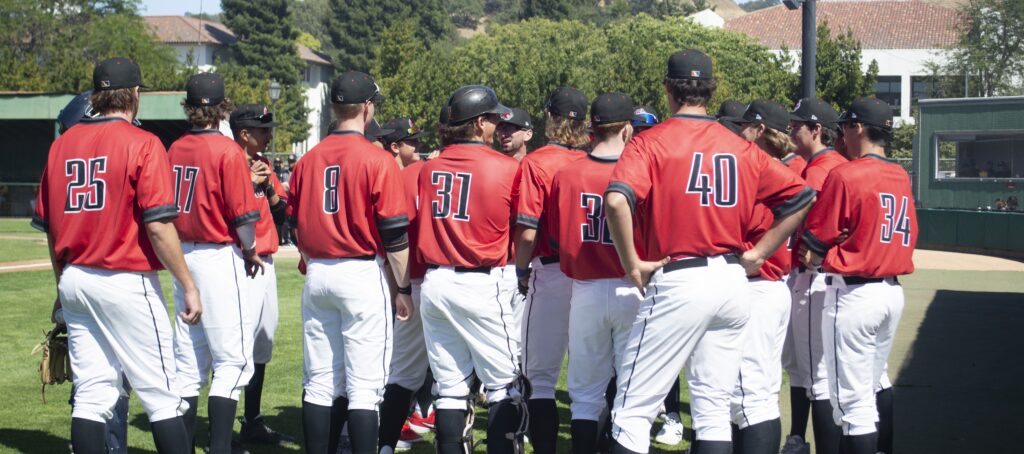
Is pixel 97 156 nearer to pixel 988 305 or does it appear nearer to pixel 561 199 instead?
pixel 561 199

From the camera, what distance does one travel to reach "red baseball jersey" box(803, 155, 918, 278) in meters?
5.79

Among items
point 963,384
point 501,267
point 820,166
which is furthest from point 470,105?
point 963,384

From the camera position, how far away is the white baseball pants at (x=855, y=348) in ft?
18.7

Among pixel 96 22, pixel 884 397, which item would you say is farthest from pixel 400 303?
pixel 96 22

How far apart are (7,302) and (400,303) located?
10327 millimetres

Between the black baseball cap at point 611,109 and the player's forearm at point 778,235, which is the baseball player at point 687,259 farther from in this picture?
the black baseball cap at point 611,109

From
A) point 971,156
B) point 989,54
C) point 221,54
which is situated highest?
point 221,54

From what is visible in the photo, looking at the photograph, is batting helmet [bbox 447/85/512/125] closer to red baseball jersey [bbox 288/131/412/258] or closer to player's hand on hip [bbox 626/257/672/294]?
red baseball jersey [bbox 288/131/412/258]

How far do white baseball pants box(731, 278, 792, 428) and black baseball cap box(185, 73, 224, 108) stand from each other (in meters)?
3.34

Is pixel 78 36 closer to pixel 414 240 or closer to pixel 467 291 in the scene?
pixel 414 240

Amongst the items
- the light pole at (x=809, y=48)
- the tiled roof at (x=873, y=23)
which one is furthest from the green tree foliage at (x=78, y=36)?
the light pole at (x=809, y=48)

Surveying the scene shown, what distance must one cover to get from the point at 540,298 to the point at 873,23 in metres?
95.8

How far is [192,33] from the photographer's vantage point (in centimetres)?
9656

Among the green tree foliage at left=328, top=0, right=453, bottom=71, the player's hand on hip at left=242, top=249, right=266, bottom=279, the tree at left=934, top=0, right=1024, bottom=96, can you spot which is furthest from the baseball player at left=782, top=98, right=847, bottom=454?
the green tree foliage at left=328, top=0, right=453, bottom=71
